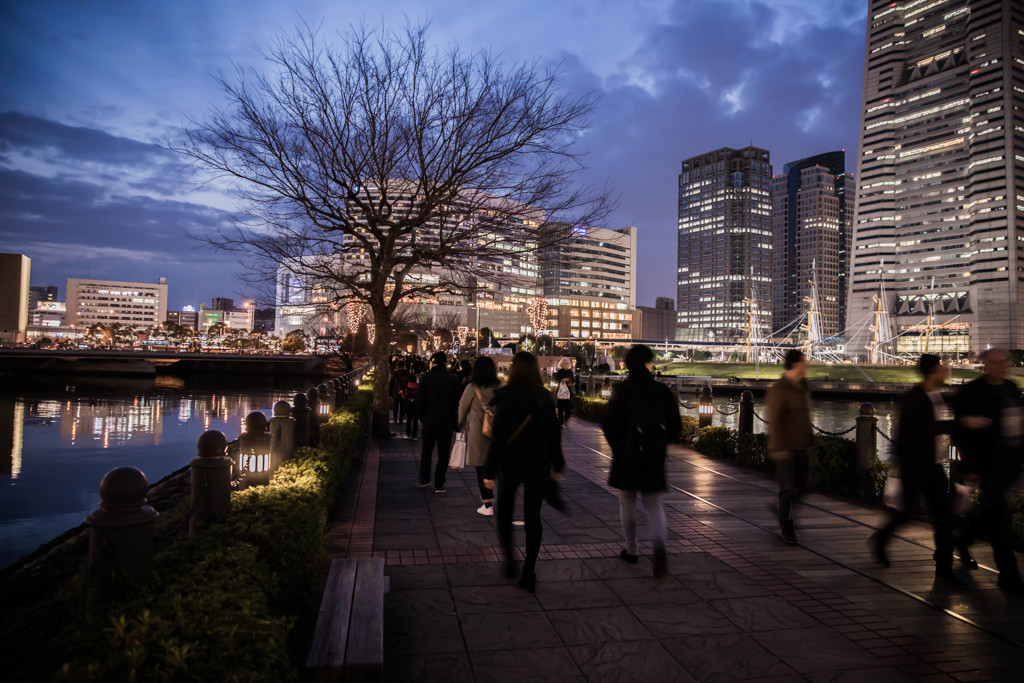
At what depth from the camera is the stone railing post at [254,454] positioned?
6.62 metres

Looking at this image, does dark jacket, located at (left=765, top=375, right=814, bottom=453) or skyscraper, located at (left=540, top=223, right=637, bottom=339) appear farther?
skyscraper, located at (left=540, top=223, right=637, bottom=339)

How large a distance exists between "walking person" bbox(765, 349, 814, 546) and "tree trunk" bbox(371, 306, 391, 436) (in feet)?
31.0

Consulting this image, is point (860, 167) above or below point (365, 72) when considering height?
above

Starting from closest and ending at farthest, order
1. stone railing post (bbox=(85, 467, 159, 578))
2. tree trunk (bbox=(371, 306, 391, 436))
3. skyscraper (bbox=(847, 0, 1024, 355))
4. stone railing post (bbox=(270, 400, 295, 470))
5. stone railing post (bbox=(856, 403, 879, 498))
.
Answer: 1. stone railing post (bbox=(85, 467, 159, 578))
2. stone railing post (bbox=(270, 400, 295, 470))
3. stone railing post (bbox=(856, 403, 879, 498))
4. tree trunk (bbox=(371, 306, 391, 436))
5. skyscraper (bbox=(847, 0, 1024, 355))

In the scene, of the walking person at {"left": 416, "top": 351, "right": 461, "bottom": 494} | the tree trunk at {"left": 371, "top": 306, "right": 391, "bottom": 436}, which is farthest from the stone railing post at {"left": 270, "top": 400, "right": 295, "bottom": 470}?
the tree trunk at {"left": 371, "top": 306, "right": 391, "bottom": 436}

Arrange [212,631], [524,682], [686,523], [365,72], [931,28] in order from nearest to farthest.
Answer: [212,631], [524,682], [686,523], [365,72], [931,28]

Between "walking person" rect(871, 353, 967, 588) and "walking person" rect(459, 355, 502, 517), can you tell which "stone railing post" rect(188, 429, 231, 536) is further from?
"walking person" rect(871, 353, 967, 588)

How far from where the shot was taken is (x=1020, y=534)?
255 inches

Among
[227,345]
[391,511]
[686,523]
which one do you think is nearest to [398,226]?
[391,511]

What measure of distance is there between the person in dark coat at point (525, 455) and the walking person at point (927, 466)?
9.58 feet

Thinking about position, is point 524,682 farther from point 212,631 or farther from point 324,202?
point 324,202

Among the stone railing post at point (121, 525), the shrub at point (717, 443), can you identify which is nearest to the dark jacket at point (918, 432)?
the stone railing post at point (121, 525)

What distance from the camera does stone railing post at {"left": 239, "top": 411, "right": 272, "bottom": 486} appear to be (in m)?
6.62

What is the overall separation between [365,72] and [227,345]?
150 m
